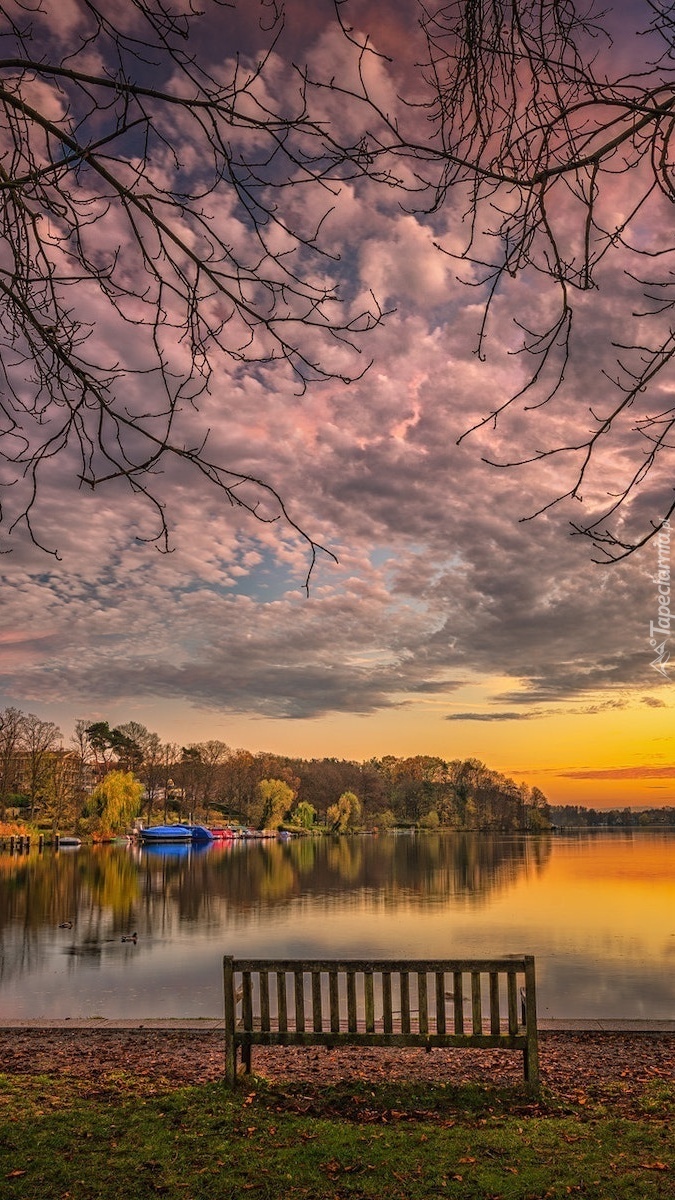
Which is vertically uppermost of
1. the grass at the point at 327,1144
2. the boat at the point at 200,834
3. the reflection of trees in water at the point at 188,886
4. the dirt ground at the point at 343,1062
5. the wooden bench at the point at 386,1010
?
the wooden bench at the point at 386,1010

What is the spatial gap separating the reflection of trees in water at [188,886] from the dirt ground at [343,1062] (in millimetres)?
10637

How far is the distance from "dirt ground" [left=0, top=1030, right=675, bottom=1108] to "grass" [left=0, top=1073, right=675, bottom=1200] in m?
0.48

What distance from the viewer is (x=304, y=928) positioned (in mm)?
26750

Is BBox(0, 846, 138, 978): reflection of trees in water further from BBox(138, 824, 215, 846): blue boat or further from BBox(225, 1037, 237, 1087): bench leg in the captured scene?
BBox(138, 824, 215, 846): blue boat

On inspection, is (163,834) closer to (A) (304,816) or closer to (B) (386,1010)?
(A) (304,816)

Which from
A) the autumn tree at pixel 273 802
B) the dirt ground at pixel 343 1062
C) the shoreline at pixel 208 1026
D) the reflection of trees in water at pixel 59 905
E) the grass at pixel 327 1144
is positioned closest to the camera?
the grass at pixel 327 1144

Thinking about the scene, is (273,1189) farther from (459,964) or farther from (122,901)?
(122,901)

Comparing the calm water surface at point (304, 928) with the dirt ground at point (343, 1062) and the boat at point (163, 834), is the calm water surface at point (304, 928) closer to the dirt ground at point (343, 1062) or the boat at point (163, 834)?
the dirt ground at point (343, 1062)

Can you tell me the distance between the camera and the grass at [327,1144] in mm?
5484

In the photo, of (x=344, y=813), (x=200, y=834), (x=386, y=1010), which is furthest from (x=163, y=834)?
(x=386, y=1010)

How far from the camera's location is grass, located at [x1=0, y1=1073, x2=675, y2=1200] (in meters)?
5.48

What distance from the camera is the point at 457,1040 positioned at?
764 cm

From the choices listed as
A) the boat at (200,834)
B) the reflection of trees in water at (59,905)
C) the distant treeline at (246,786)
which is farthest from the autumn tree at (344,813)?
the reflection of trees in water at (59,905)

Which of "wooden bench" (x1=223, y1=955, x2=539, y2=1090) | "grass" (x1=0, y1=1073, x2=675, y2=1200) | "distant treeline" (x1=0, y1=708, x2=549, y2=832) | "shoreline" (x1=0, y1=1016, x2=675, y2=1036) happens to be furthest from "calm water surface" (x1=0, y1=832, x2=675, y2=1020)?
"distant treeline" (x1=0, y1=708, x2=549, y2=832)
